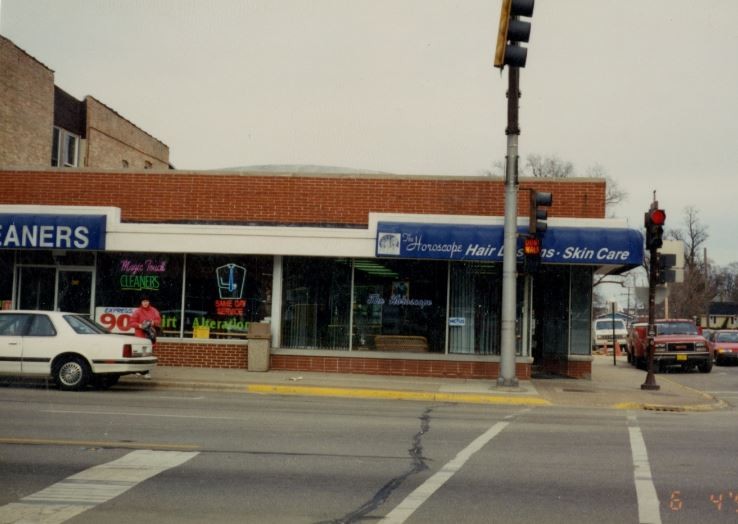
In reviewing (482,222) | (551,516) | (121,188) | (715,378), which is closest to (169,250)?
(121,188)

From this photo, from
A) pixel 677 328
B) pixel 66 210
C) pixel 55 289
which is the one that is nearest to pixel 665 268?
pixel 677 328

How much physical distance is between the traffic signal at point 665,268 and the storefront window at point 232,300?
361 inches

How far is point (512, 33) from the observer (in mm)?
15516

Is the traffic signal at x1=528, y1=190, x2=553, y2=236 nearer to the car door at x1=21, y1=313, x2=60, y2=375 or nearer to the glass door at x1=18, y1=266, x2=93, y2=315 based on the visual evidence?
the car door at x1=21, y1=313, x2=60, y2=375


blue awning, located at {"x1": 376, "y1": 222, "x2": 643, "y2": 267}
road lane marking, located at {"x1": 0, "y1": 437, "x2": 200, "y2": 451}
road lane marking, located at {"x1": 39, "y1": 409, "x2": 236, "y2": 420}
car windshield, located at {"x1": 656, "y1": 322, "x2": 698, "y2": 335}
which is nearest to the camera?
road lane marking, located at {"x1": 0, "y1": 437, "x2": 200, "y2": 451}

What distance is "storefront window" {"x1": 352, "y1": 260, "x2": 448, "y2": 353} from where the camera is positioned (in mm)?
20969

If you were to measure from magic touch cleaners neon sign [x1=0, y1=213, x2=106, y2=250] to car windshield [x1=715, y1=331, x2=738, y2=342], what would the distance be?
26357 mm

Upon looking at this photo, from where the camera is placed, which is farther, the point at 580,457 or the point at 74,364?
the point at 74,364

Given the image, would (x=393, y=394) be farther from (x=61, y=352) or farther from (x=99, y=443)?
(x=99, y=443)

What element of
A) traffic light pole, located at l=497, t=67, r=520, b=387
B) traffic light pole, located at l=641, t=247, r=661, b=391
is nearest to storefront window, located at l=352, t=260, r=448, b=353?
traffic light pole, located at l=497, t=67, r=520, b=387

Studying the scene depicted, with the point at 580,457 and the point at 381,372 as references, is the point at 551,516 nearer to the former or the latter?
the point at 580,457

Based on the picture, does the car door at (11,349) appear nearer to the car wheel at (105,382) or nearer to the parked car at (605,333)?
the car wheel at (105,382)

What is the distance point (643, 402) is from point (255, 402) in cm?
755

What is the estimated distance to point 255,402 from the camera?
49.7 feet
